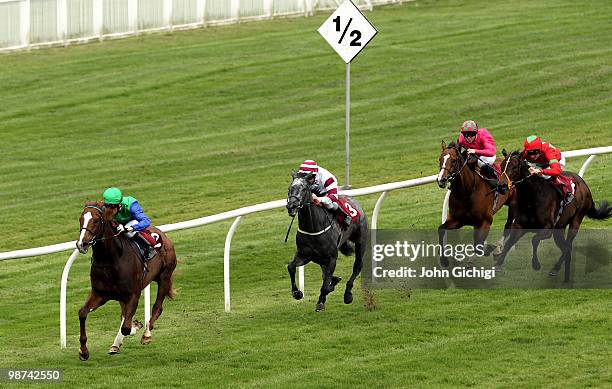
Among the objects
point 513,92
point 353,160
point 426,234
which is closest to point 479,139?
point 426,234

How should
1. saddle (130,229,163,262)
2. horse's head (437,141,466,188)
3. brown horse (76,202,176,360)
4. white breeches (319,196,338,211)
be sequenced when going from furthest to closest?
horse's head (437,141,466,188)
white breeches (319,196,338,211)
saddle (130,229,163,262)
brown horse (76,202,176,360)

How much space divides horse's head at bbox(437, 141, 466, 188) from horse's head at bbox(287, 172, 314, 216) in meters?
1.42

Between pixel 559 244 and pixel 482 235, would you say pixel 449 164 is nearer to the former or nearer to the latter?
pixel 482 235

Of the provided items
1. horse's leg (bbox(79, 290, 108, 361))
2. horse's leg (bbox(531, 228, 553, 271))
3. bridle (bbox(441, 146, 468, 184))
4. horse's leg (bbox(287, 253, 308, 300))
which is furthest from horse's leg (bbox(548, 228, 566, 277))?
horse's leg (bbox(79, 290, 108, 361))

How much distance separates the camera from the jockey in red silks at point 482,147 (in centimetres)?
1459

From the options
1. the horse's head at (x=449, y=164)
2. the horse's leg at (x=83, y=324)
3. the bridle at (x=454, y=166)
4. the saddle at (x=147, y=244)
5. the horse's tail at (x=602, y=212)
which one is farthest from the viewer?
the horse's tail at (x=602, y=212)

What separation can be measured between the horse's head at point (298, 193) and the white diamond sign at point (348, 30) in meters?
5.09

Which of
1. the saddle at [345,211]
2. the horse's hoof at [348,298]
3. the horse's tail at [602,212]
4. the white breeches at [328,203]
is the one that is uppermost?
the white breeches at [328,203]

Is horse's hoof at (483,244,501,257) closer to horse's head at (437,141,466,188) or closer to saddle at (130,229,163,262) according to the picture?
horse's head at (437,141,466,188)

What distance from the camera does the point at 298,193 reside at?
12703mm

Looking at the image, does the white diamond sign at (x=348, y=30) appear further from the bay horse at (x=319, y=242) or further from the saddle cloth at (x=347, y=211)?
the bay horse at (x=319, y=242)

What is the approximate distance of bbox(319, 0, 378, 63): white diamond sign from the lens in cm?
1781

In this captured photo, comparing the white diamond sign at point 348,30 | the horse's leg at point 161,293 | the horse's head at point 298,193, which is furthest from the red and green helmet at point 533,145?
the horse's leg at point 161,293

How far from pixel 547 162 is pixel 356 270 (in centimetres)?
225
